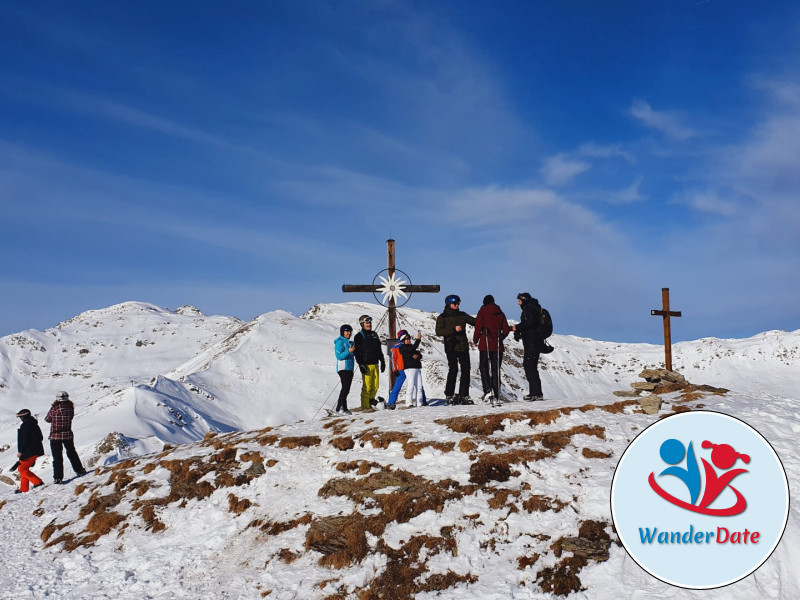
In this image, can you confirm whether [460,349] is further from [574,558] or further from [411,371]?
[574,558]

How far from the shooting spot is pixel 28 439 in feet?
50.4

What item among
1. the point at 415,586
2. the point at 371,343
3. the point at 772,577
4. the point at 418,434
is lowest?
the point at 415,586

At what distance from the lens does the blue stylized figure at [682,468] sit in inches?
284

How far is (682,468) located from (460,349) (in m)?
8.41

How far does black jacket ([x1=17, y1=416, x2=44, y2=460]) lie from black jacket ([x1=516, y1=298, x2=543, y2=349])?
13.9 meters

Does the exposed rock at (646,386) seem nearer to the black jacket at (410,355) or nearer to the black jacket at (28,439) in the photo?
the black jacket at (410,355)

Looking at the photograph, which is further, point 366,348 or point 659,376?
point 366,348

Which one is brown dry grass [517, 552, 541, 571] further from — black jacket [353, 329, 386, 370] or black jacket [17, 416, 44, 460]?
black jacket [17, 416, 44, 460]

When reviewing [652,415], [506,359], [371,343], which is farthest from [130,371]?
[652,415]

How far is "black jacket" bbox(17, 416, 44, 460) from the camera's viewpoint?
15.3 meters

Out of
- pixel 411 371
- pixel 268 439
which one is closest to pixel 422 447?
pixel 268 439

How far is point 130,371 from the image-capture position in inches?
2063

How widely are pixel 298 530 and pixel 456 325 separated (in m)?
7.47

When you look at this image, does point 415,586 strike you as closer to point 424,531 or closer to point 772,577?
point 424,531
